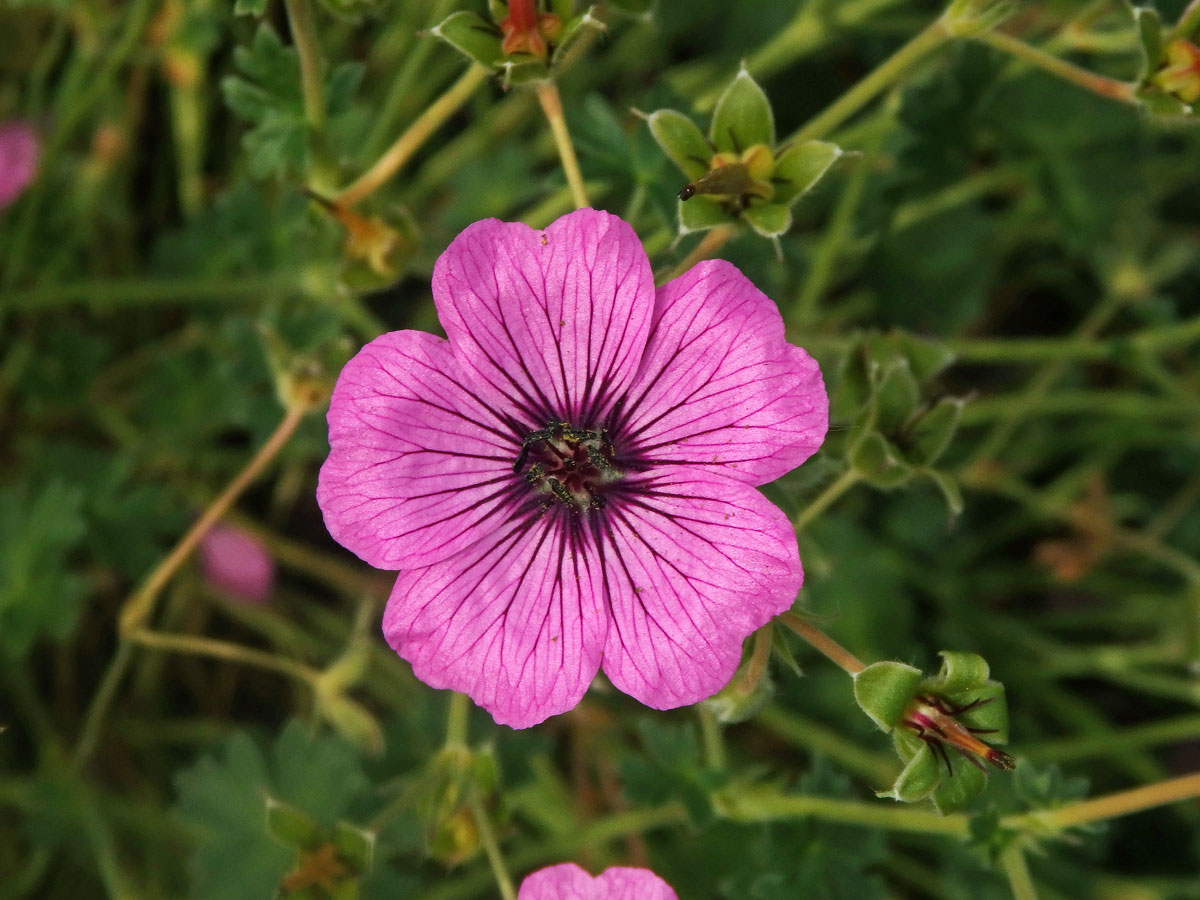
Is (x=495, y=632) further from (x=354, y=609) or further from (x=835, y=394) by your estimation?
(x=354, y=609)

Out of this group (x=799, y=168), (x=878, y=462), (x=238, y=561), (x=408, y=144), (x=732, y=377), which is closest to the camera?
(x=732, y=377)

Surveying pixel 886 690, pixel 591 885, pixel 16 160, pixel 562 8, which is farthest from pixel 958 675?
pixel 16 160

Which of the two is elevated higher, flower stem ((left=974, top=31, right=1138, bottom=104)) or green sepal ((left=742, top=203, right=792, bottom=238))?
flower stem ((left=974, top=31, right=1138, bottom=104))

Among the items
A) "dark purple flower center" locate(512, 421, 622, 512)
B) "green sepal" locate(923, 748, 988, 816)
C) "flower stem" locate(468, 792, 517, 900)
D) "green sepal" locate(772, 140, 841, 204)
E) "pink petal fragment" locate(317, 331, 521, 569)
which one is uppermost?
"green sepal" locate(772, 140, 841, 204)

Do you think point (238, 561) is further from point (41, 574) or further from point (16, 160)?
point (16, 160)

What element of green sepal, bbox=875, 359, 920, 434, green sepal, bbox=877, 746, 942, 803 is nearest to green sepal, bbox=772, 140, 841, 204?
green sepal, bbox=875, 359, 920, 434

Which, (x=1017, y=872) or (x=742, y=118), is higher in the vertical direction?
(x=742, y=118)

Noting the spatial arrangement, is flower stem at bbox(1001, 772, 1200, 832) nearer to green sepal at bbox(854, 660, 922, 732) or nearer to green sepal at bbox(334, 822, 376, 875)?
green sepal at bbox(854, 660, 922, 732)

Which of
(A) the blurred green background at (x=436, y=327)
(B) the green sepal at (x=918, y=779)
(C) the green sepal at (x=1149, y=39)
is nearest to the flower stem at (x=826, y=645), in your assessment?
(B) the green sepal at (x=918, y=779)
